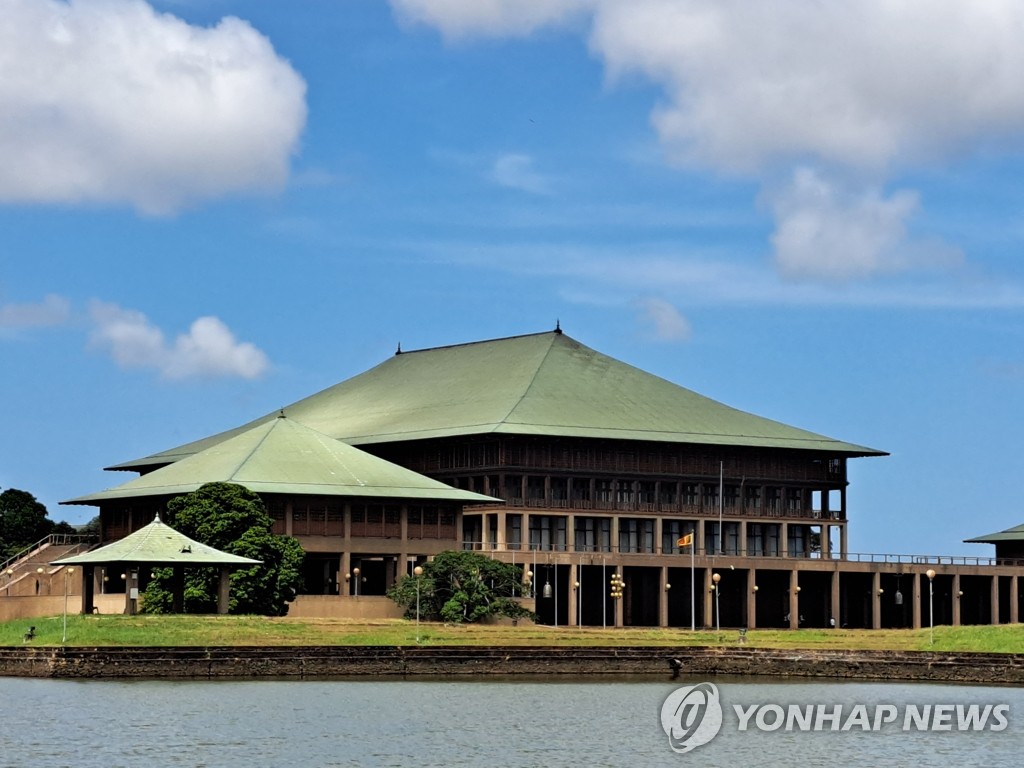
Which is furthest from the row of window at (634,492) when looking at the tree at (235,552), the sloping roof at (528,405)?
the tree at (235,552)

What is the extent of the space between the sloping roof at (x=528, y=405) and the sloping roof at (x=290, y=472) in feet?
34.3

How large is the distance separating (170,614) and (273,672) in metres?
17.6

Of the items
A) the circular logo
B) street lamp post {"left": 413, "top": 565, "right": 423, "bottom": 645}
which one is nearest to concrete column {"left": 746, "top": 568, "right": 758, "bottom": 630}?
street lamp post {"left": 413, "top": 565, "right": 423, "bottom": 645}

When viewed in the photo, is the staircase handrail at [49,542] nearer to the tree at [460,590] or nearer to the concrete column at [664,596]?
the tree at [460,590]

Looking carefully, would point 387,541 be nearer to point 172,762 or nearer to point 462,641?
point 462,641

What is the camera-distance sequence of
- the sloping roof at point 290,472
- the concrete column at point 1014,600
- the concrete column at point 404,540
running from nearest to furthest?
the sloping roof at point 290,472
the concrete column at point 404,540
the concrete column at point 1014,600

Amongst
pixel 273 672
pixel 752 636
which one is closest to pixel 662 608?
pixel 752 636

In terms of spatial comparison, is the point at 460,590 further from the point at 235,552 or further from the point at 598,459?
the point at 598,459

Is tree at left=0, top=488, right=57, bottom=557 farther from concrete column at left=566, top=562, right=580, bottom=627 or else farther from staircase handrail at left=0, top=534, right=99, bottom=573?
concrete column at left=566, top=562, right=580, bottom=627

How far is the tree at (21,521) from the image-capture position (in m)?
156

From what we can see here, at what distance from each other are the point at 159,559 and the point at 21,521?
173 feet

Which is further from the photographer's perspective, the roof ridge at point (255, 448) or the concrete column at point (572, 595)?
the concrete column at point (572, 595)

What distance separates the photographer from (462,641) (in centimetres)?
10438

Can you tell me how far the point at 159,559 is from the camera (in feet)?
350
